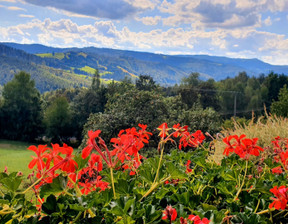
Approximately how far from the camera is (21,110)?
3300 centimetres

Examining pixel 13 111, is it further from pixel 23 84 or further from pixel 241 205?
pixel 241 205

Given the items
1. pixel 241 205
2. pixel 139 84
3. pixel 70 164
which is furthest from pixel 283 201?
pixel 139 84

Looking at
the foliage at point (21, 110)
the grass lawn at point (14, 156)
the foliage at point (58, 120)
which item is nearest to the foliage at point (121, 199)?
the grass lawn at point (14, 156)

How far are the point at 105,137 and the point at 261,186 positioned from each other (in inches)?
423

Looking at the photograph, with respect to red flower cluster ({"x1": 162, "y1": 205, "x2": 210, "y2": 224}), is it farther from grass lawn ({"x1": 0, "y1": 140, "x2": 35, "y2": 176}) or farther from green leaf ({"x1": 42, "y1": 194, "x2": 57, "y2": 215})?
grass lawn ({"x1": 0, "y1": 140, "x2": 35, "y2": 176})

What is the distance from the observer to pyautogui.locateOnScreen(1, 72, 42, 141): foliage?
108ft

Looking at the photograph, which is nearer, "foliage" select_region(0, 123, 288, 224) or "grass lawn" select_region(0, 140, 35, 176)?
"foliage" select_region(0, 123, 288, 224)

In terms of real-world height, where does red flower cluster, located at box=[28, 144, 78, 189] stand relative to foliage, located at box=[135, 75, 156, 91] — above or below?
above

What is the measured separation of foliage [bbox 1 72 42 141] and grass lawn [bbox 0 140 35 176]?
4.68 ft

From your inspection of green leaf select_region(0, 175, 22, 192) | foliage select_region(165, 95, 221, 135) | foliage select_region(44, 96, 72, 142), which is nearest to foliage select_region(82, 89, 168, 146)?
foliage select_region(165, 95, 221, 135)

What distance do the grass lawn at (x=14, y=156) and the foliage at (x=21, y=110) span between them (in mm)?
1427

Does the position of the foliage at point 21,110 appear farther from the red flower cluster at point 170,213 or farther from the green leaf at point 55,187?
the red flower cluster at point 170,213

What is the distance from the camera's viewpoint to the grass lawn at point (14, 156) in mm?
21350

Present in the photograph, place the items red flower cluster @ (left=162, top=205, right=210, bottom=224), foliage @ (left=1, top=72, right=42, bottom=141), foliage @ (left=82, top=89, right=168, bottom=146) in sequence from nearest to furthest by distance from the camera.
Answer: red flower cluster @ (left=162, top=205, right=210, bottom=224) → foliage @ (left=82, top=89, right=168, bottom=146) → foliage @ (left=1, top=72, right=42, bottom=141)
